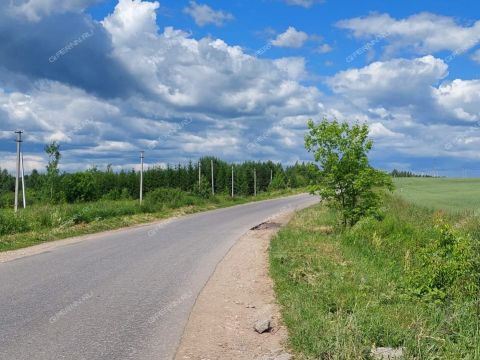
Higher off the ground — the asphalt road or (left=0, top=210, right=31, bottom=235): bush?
(left=0, top=210, right=31, bottom=235): bush

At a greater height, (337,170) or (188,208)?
(337,170)

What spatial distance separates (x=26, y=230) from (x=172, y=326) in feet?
46.7

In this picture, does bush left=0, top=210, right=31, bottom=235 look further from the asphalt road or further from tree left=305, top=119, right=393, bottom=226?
tree left=305, top=119, right=393, bottom=226

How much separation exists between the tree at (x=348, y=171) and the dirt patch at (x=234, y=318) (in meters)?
5.36

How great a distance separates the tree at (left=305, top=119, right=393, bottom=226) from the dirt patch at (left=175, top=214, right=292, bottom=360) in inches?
211

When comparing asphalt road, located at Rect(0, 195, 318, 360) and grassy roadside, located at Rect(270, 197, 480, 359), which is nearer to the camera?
grassy roadside, located at Rect(270, 197, 480, 359)

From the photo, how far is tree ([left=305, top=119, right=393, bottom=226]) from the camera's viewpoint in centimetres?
1593

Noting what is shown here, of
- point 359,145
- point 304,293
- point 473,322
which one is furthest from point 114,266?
point 359,145

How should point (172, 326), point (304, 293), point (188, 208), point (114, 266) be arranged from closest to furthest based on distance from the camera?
point (172, 326)
point (304, 293)
point (114, 266)
point (188, 208)

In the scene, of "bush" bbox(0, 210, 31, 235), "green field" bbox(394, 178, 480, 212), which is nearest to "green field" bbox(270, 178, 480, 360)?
"green field" bbox(394, 178, 480, 212)

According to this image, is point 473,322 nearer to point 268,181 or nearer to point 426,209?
point 426,209

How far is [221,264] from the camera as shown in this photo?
12.1 m

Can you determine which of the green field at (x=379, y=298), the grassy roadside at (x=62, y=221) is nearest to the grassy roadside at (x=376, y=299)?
the green field at (x=379, y=298)

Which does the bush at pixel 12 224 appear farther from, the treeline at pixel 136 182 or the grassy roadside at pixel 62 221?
the treeline at pixel 136 182
